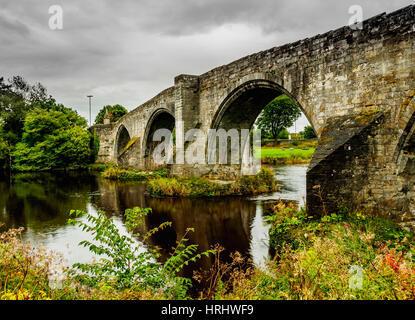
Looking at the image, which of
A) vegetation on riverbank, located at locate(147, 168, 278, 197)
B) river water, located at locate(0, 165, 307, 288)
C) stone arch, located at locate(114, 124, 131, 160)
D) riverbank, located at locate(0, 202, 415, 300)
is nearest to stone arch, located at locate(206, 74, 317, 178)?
vegetation on riverbank, located at locate(147, 168, 278, 197)

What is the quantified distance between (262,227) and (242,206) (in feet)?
8.61

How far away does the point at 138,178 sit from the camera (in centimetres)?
1973

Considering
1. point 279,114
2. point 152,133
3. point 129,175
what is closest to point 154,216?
point 129,175

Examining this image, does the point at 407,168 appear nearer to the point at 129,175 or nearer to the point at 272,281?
the point at 272,281

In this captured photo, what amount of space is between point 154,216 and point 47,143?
21.4 m

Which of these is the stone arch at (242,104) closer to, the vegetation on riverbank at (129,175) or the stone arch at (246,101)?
the stone arch at (246,101)

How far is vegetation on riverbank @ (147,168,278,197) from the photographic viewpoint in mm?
12453

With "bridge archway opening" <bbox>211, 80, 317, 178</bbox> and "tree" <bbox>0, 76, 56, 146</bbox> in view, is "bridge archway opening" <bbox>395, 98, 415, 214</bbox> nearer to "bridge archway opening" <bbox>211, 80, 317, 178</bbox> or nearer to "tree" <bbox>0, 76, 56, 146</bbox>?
"bridge archway opening" <bbox>211, 80, 317, 178</bbox>

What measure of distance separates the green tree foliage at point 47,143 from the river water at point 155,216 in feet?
39.0

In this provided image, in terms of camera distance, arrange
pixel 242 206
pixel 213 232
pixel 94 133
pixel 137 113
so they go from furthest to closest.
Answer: pixel 94 133
pixel 137 113
pixel 242 206
pixel 213 232

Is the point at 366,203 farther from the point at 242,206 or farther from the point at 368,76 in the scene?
the point at 242,206
